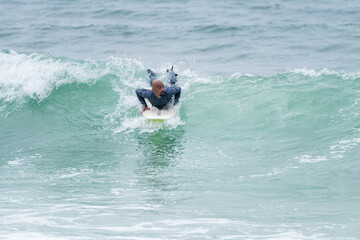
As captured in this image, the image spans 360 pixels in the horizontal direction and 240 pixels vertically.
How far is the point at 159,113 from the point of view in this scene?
443 inches

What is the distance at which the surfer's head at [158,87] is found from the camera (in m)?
10.5

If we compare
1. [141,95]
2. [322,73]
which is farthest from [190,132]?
[322,73]

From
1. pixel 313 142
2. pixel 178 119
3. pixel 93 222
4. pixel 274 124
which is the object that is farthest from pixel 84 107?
pixel 93 222

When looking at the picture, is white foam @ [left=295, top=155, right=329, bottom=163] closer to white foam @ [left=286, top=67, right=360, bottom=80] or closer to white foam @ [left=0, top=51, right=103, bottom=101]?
white foam @ [left=286, top=67, right=360, bottom=80]

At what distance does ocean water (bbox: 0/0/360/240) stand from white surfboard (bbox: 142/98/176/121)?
18 cm

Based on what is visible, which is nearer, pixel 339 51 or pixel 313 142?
pixel 313 142

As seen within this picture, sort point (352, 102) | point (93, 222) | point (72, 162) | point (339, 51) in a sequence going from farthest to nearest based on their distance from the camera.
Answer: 1. point (339, 51)
2. point (352, 102)
3. point (72, 162)
4. point (93, 222)

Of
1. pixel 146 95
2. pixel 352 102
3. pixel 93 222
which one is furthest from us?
pixel 352 102

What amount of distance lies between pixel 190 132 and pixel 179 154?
1.45 m

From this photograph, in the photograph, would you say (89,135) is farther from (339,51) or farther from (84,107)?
(339,51)

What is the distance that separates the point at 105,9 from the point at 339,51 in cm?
1179

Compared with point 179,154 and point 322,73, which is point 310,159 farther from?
point 322,73

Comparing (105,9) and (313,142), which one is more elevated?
(105,9)

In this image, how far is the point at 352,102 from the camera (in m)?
12.2
